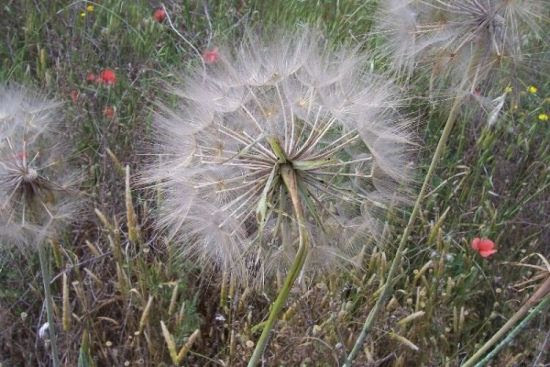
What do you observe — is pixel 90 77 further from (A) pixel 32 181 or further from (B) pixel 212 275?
(A) pixel 32 181

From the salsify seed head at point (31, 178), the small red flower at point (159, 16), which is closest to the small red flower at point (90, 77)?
the small red flower at point (159, 16)

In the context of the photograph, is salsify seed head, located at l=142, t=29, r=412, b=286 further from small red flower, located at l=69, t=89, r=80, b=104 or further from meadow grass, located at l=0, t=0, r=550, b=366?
small red flower, located at l=69, t=89, r=80, b=104

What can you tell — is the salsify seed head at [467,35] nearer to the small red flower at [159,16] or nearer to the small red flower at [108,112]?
the small red flower at [108,112]

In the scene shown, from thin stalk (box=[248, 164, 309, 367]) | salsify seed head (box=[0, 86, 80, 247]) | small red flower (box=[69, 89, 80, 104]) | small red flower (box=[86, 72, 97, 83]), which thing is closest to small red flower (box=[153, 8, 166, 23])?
small red flower (box=[86, 72, 97, 83])

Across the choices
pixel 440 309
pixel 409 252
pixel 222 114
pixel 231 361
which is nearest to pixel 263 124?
pixel 222 114

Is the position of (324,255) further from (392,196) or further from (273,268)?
(392,196)

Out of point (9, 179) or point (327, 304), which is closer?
point (9, 179)
